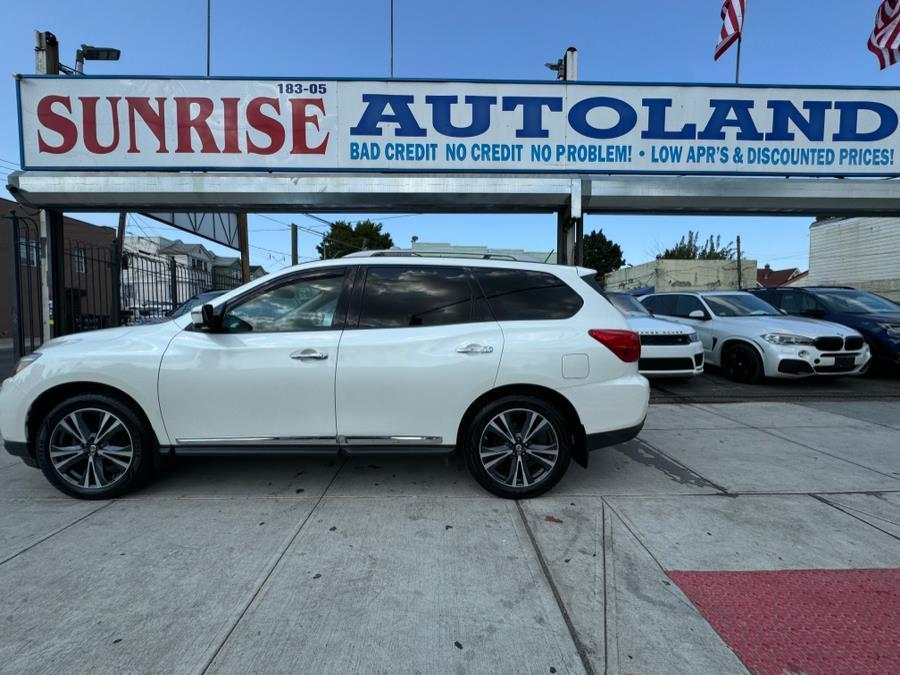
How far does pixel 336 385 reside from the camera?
349 cm

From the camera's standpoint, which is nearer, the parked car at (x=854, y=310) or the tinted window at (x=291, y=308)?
the tinted window at (x=291, y=308)

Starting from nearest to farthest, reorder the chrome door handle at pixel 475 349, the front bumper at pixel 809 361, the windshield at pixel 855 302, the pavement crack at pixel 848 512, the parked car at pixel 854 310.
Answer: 1. the pavement crack at pixel 848 512
2. the chrome door handle at pixel 475 349
3. the front bumper at pixel 809 361
4. the parked car at pixel 854 310
5. the windshield at pixel 855 302

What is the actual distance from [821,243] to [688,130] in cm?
3015

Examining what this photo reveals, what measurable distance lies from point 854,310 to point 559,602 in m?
10.2

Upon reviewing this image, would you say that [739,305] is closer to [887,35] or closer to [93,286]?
[887,35]

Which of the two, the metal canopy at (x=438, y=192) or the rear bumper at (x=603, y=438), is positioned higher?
the metal canopy at (x=438, y=192)

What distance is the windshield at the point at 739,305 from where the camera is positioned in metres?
9.07

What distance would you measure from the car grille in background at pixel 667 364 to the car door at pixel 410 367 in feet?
16.7

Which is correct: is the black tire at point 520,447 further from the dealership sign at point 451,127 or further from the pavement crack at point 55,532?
the dealership sign at point 451,127

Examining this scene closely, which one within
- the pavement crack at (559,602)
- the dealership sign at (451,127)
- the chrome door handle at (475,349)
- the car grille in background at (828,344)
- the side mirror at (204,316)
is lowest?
the pavement crack at (559,602)

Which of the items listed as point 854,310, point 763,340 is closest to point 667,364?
point 763,340

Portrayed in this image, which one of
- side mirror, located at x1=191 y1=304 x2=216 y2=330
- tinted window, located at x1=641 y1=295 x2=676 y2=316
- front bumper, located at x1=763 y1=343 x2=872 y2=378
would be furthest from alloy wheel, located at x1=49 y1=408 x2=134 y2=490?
tinted window, located at x1=641 y1=295 x2=676 y2=316

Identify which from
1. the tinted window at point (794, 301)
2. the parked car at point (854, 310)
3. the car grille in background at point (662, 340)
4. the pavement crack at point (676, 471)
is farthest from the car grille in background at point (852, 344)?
the pavement crack at point (676, 471)

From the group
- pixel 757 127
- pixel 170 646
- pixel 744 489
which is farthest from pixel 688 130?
pixel 170 646
